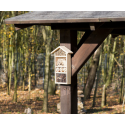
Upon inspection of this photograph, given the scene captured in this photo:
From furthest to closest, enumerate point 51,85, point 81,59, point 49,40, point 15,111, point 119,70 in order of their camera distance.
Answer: point 119,70, point 51,85, point 15,111, point 49,40, point 81,59

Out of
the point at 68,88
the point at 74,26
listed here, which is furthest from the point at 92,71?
the point at 74,26

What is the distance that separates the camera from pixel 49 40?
6.91m

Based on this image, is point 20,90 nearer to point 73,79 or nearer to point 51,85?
point 51,85

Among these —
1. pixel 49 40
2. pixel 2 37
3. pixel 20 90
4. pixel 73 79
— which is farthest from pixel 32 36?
pixel 73 79

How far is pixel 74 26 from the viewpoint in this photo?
394cm

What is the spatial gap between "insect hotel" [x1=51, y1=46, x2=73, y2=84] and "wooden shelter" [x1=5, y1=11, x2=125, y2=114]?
3.8 inches

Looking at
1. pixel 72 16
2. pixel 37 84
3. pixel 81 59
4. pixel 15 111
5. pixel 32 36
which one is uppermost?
pixel 32 36

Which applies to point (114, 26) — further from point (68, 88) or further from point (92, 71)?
point (92, 71)

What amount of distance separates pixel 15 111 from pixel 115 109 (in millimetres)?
3288

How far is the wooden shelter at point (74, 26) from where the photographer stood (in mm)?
3451

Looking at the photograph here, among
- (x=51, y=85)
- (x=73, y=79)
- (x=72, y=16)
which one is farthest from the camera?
(x=51, y=85)

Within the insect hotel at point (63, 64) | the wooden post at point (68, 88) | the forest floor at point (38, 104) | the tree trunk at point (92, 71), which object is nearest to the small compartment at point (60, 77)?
the insect hotel at point (63, 64)

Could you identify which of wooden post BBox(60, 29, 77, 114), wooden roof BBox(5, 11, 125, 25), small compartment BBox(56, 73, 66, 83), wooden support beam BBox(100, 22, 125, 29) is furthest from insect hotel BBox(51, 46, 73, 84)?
wooden support beam BBox(100, 22, 125, 29)

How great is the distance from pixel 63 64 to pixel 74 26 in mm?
680
